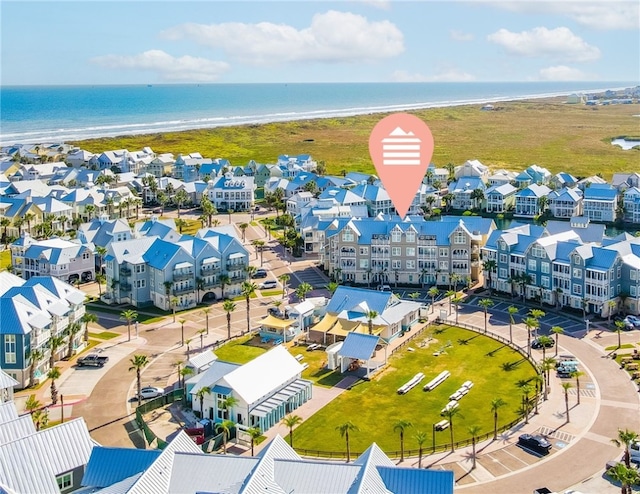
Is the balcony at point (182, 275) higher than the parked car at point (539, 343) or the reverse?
→ higher

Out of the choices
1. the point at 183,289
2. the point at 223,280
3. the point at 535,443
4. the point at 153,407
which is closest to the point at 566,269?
the point at 535,443

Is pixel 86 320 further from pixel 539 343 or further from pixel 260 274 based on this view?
pixel 539 343

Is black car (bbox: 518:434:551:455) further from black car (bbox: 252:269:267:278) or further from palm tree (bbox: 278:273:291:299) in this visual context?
black car (bbox: 252:269:267:278)

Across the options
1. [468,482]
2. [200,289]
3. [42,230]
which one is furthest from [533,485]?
[42,230]

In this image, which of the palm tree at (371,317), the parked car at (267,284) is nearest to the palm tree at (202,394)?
the palm tree at (371,317)

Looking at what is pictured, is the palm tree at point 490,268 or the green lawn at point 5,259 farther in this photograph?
the green lawn at point 5,259

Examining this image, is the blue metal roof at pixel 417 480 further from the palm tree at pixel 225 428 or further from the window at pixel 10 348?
the window at pixel 10 348

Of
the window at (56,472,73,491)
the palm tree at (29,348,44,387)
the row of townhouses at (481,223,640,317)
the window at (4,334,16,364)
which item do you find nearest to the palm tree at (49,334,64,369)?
the palm tree at (29,348,44,387)

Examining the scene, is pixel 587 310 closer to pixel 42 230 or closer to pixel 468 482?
pixel 468 482

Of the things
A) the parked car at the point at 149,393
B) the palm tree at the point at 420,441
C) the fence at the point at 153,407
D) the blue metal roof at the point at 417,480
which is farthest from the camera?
the parked car at the point at 149,393
